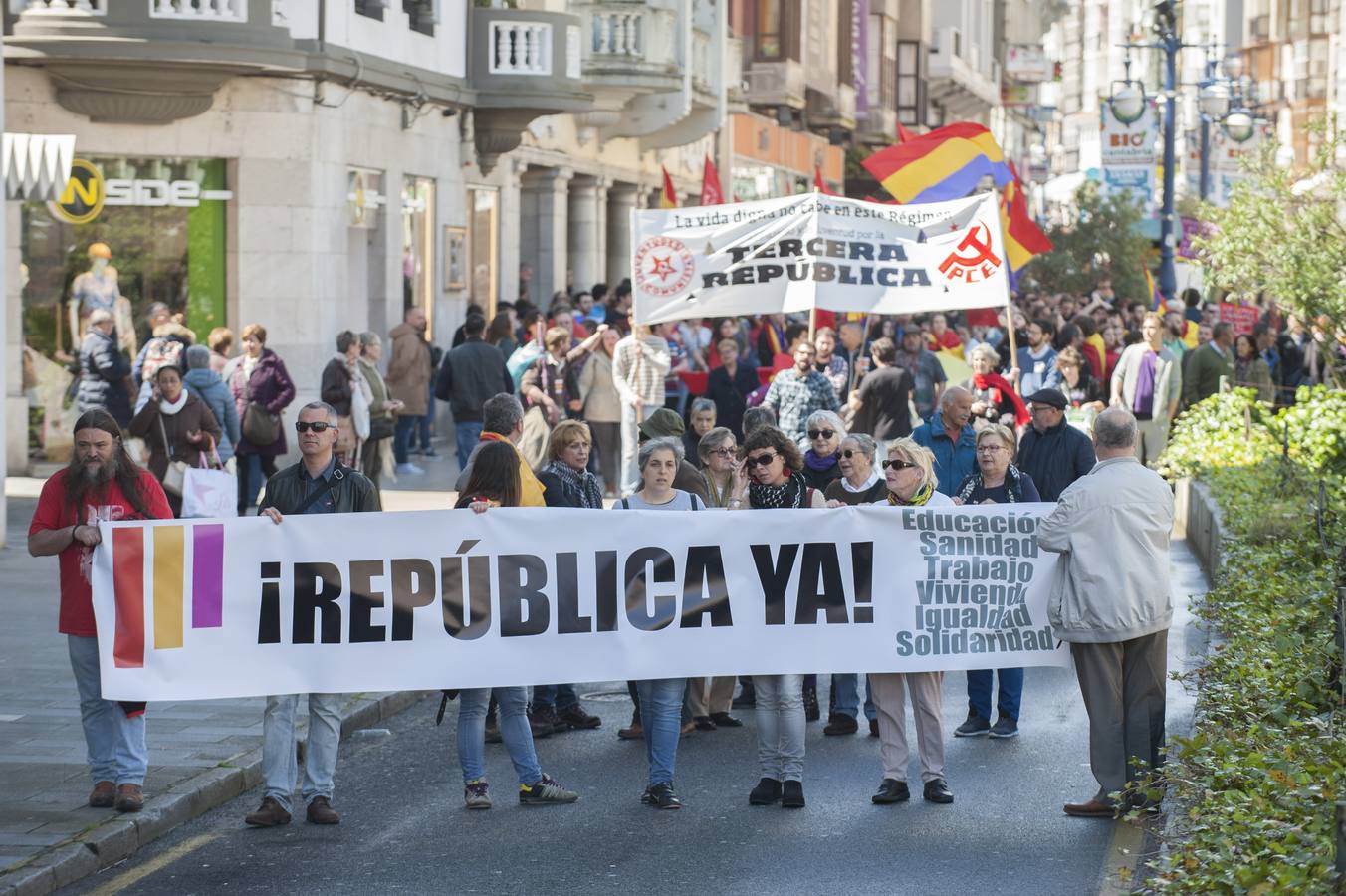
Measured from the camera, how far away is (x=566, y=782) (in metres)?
10.1

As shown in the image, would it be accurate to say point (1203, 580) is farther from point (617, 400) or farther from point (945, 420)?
point (617, 400)

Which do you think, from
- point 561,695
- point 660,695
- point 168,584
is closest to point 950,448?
point 561,695

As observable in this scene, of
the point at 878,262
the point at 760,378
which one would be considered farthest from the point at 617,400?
the point at 878,262

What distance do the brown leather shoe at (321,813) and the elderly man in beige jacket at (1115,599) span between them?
10.1ft

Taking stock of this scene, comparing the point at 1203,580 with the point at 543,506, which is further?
the point at 1203,580

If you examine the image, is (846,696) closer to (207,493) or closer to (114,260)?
(207,493)

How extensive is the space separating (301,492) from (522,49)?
19.7 m

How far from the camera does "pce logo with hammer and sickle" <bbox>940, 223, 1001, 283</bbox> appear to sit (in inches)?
680

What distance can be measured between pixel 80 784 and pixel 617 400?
11.4 m

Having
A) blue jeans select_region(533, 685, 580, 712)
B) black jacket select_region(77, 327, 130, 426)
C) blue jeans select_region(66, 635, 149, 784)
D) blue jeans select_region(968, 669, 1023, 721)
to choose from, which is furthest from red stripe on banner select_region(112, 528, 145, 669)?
black jacket select_region(77, 327, 130, 426)

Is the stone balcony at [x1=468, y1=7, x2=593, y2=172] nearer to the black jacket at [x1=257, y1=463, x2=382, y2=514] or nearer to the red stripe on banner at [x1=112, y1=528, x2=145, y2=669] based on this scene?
the black jacket at [x1=257, y1=463, x2=382, y2=514]

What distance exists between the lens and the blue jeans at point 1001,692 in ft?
36.5

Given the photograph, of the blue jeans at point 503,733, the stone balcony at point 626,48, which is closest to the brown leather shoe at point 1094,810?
the blue jeans at point 503,733

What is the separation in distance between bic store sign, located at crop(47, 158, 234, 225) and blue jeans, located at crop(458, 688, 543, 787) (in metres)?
12.9
